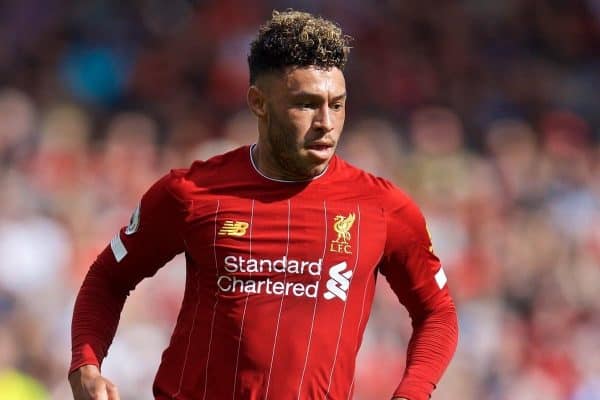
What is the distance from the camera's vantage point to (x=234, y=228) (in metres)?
3.89

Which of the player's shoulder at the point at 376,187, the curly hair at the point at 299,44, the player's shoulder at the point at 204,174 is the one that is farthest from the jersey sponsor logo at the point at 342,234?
the curly hair at the point at 299,44

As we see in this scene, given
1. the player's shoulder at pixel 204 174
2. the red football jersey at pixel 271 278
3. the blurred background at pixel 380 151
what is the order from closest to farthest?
the red football jersey at pixel 271 278 → the player's shoulder at pixel 204 174 → the blurred background at pixel 380 151

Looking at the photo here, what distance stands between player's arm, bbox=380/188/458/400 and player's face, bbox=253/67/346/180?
33 centimetres

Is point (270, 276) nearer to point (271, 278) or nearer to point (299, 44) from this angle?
point (271, 278)

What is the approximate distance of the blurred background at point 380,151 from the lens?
8.77 meters

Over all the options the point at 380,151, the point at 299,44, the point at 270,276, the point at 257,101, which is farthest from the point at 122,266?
the point at 380,151


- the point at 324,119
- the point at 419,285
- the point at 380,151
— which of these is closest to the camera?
the point at 324,119

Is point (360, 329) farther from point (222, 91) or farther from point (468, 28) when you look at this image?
point (468, 28)

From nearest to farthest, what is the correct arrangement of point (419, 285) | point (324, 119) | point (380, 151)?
point (324, 119), point (419, 285), point (380, 151)

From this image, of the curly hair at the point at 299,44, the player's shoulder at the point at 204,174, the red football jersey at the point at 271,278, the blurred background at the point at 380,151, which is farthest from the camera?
the blurred background at the point at 380,151

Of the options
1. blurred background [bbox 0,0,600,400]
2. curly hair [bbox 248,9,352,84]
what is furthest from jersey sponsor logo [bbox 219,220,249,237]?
blurred background [bbox 0,0,600,400]

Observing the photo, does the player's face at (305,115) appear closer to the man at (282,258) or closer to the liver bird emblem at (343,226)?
the man at (282,258)

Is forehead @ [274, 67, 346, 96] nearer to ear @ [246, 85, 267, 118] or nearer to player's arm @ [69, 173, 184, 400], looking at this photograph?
ear @ [246, 85, 267, 118]

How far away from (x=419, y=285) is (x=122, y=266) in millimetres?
Answer: 1020
